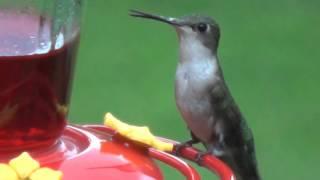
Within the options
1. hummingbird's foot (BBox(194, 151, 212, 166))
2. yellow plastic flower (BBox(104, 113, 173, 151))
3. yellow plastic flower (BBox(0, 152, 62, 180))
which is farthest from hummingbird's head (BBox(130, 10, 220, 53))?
yellow plastic flower (BBox(0, 152, 62, 180))

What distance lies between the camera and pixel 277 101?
8.49m

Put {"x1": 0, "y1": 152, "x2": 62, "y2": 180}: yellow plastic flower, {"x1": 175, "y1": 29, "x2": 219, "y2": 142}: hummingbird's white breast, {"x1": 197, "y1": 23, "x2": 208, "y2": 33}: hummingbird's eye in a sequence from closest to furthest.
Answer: {"x1": 0, "y1": 152, "x2": 62, "y2": 180}: yellow plastic flower < {"x1": 175, "y1": 29, "x2": 219, "y2": 142}: hummingbird's white breast < {"x1": 197, "y1": 23, "x2": 208, "y2": 33}: hummingbird's eye

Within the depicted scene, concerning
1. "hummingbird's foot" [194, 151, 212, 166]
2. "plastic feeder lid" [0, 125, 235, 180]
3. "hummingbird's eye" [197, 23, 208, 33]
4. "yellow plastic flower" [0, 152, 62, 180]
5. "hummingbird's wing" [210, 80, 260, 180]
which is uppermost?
"yellow plastic flower" [0, 152, 62, 180]

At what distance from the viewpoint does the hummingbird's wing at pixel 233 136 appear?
11.6 feet

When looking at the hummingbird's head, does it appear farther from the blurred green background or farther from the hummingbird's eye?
the blurred green background

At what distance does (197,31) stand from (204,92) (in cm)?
19

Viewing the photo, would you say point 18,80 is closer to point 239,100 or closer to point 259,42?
point 239,100

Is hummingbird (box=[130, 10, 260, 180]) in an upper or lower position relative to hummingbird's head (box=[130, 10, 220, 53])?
lower

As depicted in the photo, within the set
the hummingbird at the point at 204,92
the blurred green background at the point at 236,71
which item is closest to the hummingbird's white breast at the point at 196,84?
the hummingbird at the point at 204,92

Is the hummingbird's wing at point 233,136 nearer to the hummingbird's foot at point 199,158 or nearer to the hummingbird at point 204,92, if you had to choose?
the hummingbird at point 204,92

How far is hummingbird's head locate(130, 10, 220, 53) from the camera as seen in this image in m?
3.49

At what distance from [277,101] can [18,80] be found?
21.1 feet

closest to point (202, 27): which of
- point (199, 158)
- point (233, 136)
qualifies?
point (233, 136)

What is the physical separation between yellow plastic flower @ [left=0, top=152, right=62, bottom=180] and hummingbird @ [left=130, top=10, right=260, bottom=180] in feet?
4.82
